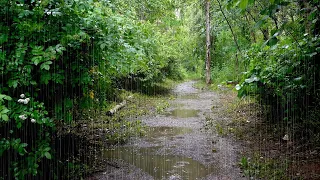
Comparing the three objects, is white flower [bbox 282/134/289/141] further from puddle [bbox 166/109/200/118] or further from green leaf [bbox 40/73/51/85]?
green leaf [bbox 40/73/51/85]

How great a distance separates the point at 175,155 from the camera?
21.4ft

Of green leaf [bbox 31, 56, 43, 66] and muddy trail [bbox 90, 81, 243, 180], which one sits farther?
muddy trail [bbox 90, 81, 243, 180]

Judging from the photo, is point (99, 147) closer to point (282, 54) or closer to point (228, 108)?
point (282, 54)

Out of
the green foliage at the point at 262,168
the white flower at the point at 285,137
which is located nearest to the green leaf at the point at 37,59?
the green foliage at the point at 262,168

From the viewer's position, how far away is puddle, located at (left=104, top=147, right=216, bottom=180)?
5.43m

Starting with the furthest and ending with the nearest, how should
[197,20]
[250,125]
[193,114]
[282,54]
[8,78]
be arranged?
[197,20] < [193,114] < [250,125] < [282,54] < [8,78]

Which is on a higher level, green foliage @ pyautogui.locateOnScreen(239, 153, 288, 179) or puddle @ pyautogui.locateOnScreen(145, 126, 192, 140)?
puddle @ pyautogui.locateOnScreen(145, 126, 192, 140)

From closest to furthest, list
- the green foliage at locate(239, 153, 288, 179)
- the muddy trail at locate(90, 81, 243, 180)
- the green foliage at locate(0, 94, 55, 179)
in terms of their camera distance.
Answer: the green foliage at locate(0, 94, 55, 179) → the green foliage at locate(239, 153, 288, 179) → the muddy trail at locate(90, 81, 243, 180)

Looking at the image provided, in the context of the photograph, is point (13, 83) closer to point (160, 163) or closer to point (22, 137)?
point (22, 137)

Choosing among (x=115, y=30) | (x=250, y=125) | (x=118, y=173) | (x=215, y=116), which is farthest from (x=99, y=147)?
(x=215, y=116)

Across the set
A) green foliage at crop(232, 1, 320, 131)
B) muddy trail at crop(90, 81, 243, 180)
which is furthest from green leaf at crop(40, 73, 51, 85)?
green foliage at crop(232, 1, 320, 131)

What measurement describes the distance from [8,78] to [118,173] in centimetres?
267

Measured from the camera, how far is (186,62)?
41.7m

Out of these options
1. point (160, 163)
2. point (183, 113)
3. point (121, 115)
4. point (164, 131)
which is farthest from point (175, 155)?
point (183, 113)
